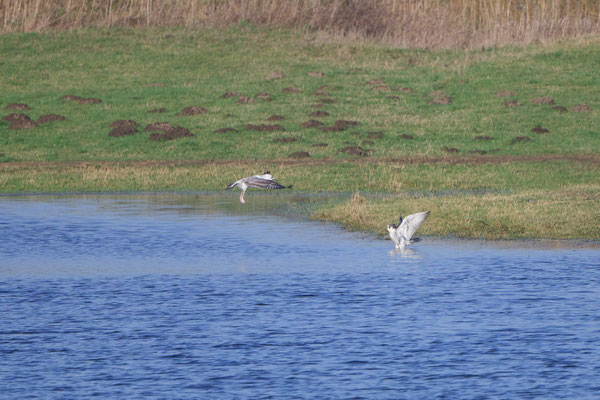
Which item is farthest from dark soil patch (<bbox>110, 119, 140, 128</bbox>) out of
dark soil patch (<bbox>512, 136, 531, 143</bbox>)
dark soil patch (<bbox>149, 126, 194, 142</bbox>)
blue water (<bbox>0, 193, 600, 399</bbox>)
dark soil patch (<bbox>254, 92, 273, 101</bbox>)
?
blue water (<bbox>0, 193, 600, 399</bbox>)

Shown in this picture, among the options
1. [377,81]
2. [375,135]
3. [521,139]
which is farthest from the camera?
[377,81]

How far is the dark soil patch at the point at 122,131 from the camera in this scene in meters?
49.0

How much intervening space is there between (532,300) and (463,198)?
12.6 meters

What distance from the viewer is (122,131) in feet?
161

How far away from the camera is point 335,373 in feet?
46.3

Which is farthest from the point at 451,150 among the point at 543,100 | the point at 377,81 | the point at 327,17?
the point at 327,17

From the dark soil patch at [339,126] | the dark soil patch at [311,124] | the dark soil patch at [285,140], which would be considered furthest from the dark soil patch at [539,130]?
the dark soil patch at [285,140]

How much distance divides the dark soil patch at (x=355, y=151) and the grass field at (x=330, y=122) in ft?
0.26

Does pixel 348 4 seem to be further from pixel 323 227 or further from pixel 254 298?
pixel 254 298

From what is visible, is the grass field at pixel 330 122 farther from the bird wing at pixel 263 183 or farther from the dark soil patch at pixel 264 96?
the bird wing at pixel 263 183

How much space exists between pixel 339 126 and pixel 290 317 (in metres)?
33.0

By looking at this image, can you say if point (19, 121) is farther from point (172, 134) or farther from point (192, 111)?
point (192, 111)

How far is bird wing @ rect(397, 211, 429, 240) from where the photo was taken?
A: 23.3m

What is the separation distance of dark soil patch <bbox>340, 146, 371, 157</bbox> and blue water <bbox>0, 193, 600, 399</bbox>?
17.0 metres
